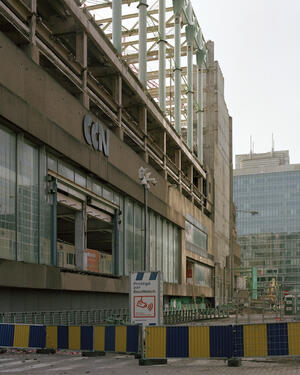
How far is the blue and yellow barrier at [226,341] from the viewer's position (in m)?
15.9

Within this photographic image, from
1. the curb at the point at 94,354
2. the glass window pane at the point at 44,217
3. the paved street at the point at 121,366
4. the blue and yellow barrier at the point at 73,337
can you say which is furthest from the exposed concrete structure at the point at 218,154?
the paved street at the point at 121,366

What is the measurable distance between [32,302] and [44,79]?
10625 millimetres

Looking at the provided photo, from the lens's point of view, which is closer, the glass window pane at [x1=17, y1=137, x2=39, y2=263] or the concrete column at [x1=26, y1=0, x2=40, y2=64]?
the glass window pane at [x1=17, y1=137, x2=39, y2=263]

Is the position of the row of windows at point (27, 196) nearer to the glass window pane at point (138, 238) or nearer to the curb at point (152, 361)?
the glass window pane at point (138, 238)

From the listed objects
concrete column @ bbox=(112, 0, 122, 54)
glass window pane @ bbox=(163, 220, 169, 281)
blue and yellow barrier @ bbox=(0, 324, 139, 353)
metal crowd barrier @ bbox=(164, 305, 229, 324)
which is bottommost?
metal crowd barrier @ bbox=(164, 305, 229, 324)

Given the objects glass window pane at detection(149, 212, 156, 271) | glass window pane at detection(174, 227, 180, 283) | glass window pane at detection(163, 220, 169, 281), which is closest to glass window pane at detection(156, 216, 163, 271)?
glass window pane at detection(149, 212, 156, 271)

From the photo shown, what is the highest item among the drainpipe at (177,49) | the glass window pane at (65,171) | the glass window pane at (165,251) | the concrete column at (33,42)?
the drainpipe at (177,49)

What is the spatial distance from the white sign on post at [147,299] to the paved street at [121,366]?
1.30 metres

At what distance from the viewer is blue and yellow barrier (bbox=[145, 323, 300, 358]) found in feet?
52.1

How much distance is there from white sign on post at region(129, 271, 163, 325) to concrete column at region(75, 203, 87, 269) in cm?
1554

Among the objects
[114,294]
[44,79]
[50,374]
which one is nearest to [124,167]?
[114,294]

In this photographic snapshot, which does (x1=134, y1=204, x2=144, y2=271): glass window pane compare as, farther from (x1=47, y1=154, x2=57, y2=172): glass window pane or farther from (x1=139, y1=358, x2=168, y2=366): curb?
(x1=139, y1=358, x2=168, y2=366): curb

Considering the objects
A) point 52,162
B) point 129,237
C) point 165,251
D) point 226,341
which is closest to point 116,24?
point 129,237

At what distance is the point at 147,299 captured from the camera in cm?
1769
